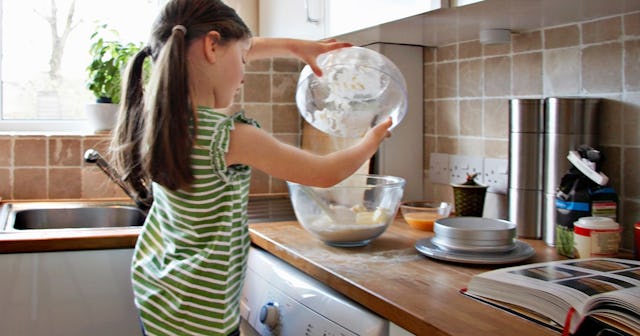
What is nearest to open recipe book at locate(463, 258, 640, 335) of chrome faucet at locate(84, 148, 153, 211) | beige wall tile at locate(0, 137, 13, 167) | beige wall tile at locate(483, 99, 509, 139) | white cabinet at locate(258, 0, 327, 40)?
beige wall tile at locate(483, 99, 509, 139)

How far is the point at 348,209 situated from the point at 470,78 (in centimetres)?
62

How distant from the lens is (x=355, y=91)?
1412 mm

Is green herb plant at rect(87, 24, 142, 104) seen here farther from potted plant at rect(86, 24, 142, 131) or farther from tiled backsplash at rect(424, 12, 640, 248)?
tiled backsplash at rect(424, 12, 640, 248)

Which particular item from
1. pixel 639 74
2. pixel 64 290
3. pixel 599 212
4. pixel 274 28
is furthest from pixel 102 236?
pixel 639 74

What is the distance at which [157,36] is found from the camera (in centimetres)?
116

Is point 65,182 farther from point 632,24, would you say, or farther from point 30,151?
point 632,24

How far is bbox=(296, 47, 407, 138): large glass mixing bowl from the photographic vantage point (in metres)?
1.40

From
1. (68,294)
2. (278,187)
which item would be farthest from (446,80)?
(68,294)

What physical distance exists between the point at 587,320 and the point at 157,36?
85cm

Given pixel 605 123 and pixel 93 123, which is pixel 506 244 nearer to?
pixel 605 123

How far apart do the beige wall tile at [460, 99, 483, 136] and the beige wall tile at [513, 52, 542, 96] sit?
15cm

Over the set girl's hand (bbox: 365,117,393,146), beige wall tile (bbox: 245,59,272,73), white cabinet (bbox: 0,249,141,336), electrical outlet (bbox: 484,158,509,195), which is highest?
beige wall tile (bbox: 245,59,272,73)

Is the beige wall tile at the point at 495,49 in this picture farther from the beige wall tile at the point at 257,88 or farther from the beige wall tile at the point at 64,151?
the beige wall tile at the point at 64,151

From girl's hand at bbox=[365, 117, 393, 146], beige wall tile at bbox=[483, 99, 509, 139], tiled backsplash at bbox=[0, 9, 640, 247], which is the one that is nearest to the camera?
girl's hand at bbox=[365, 117, 393, 146]
